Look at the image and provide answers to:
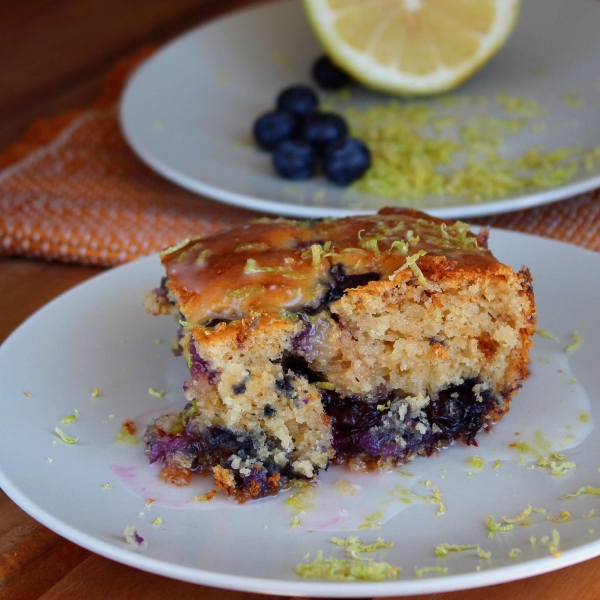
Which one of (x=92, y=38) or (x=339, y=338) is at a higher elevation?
(x=339, y=338)

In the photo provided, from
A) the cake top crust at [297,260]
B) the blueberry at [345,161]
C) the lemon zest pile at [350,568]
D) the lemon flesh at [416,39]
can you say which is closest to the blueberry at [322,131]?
the blueberry at [345,161]

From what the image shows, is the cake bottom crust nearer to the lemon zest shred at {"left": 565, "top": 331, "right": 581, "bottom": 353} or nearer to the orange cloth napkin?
the lemon zest shred at {"left": 565, "top": 331, "right": 581, "bottom": 353}

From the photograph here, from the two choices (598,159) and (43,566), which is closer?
(43,566)

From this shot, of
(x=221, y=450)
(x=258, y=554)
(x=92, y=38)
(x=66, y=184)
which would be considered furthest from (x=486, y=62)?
(x=258, y=554)

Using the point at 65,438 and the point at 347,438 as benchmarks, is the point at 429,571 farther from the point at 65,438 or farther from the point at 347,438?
the point at 65,438

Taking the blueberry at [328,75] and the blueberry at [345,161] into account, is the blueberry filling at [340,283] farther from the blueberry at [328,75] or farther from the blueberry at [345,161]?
the blueberry at [328,75]

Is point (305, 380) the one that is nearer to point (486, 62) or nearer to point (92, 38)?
point (486, 62)
